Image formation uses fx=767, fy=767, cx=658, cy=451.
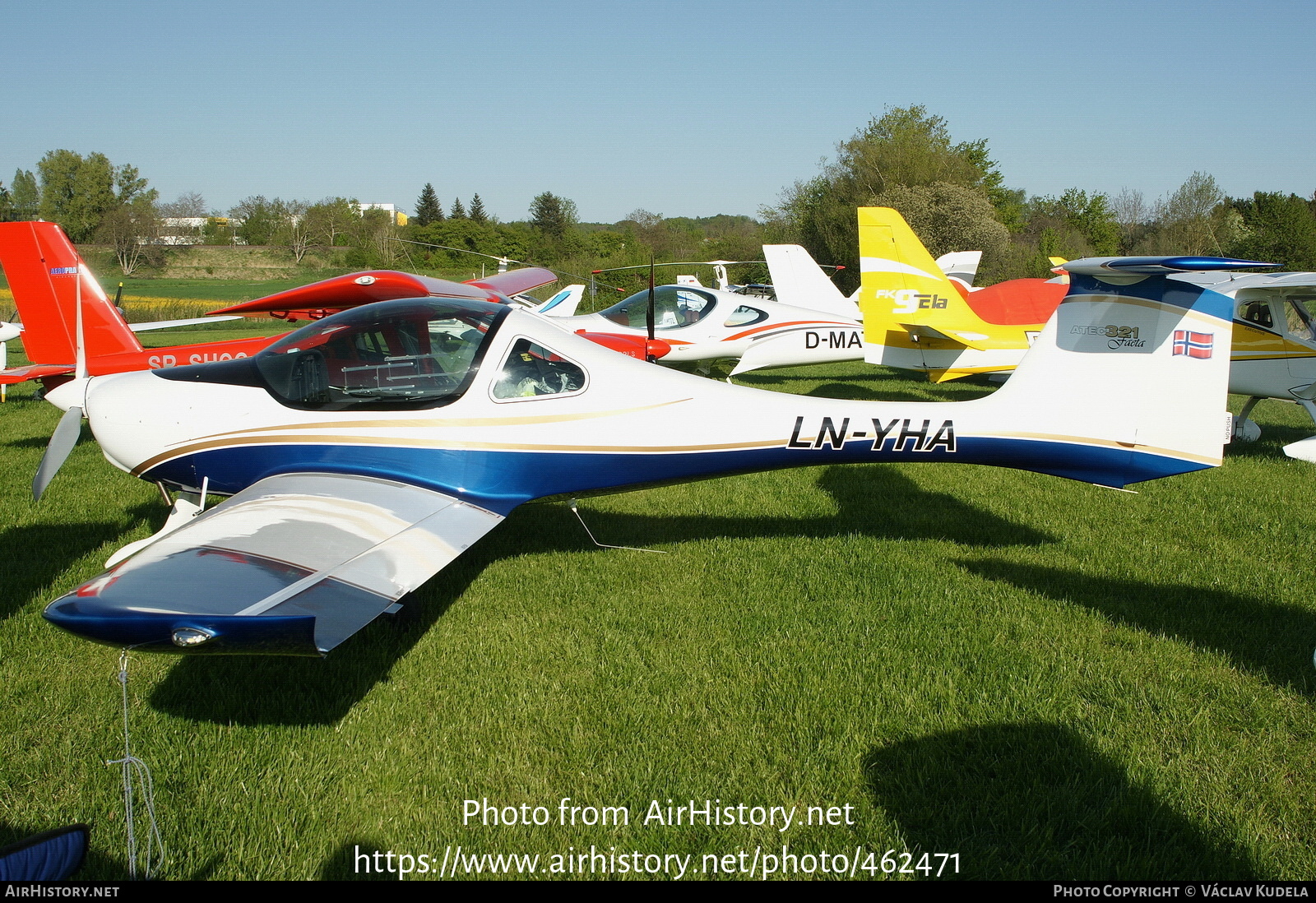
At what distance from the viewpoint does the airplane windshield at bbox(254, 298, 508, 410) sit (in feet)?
15.3

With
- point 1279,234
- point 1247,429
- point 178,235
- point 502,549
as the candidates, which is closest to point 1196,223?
point 1279,234

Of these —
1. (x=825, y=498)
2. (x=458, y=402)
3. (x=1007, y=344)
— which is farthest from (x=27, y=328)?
(x=1007, y=344)

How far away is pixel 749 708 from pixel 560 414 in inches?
83.0

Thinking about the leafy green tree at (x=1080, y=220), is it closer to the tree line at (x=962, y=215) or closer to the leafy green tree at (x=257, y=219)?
the tree line at (x=962, y=215)

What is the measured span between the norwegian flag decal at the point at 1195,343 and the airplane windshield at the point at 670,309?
9987 mm

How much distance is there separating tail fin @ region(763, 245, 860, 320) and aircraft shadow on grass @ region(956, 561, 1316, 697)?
1188 cm

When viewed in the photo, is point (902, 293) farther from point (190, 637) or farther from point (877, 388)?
point (190, 637)

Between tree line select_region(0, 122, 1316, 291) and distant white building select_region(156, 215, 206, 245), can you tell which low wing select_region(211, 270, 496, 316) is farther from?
distant white building select_region(156, 215, 206, 245)

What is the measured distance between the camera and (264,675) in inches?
152

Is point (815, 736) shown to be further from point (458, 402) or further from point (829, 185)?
point (829, 185)

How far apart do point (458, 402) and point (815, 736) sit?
2750 mm

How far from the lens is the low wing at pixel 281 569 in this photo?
2490mm

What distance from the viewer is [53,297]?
324 inches

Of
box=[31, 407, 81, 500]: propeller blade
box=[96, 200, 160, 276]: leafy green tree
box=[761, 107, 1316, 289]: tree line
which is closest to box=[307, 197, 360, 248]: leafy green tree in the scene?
box=[96, 200, 160, 276]: leafy green tree
